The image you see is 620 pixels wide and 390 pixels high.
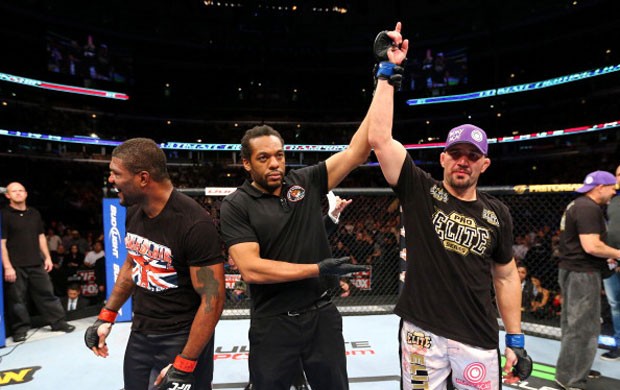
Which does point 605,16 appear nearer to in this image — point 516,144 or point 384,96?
point 516,144

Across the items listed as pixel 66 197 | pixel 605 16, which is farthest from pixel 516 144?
pixel 66 197

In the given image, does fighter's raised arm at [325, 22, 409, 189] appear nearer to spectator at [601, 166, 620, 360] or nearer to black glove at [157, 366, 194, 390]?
black glove at [157, 366, 194, 390]

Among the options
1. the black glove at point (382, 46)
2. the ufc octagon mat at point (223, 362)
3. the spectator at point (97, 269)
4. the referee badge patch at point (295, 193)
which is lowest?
the ufc octagon mat at point (223, 362)

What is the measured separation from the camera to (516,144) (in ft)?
64.6

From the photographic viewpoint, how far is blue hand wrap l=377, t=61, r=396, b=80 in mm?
1785

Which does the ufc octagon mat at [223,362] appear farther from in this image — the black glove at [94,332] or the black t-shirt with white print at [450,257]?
the black t-shirt with white print at [450,257]

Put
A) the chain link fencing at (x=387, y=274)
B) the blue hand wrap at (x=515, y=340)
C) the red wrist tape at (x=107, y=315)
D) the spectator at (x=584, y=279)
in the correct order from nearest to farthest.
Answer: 1. the blue hand wrap at (x=515, y=340)
2. the red wrist tape at (x=107, y=315)
3. the spectator at (x=584, y=279)
4. the chain link fencing at (x=387, y=274)

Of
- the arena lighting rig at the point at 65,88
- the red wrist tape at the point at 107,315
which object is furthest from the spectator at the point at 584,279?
the arena lighting rig at the point at 65,88

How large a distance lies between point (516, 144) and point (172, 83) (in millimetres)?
20101

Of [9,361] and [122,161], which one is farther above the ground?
[122,161]

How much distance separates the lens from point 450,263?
1.79 m

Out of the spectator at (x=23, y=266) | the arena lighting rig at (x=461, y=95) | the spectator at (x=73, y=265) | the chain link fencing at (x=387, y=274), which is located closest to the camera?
the spectator at (x=23, y=266)

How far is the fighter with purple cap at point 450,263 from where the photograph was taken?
176cm

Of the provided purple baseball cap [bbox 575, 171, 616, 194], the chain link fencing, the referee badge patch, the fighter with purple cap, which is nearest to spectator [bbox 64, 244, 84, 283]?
the chain link fencing
